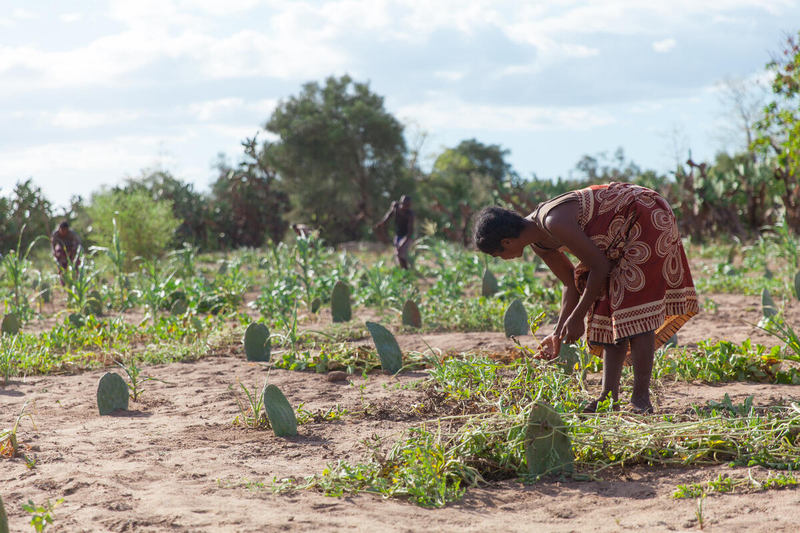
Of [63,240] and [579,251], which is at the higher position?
[63,240]

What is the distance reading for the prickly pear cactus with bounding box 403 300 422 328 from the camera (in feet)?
20.3

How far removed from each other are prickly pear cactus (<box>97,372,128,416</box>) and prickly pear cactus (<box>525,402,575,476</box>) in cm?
230

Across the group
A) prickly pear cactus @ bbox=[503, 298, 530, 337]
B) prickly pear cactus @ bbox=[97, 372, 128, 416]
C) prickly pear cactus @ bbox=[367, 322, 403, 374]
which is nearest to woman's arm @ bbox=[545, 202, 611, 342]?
prickly pear cactus @ bbox=[367, 322, 403, 374]

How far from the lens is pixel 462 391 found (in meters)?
3.35

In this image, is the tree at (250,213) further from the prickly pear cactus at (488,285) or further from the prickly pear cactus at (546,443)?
the prickly pear cactus at (546,443)

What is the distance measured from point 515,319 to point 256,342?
6.19 ft

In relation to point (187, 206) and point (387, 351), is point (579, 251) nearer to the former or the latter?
point (387, 351)

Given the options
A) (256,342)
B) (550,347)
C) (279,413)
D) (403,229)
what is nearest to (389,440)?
(279,413)

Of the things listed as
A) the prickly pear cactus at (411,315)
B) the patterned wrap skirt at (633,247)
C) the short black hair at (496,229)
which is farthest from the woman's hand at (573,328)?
the prickly pear cactus at (411,315)

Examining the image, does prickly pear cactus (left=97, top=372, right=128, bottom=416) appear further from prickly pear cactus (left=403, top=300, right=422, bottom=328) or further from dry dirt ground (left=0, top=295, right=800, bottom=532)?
prickly pear cactus (left=403, top=300, right=422, bottom=328)

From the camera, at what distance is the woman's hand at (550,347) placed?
10.6 feet

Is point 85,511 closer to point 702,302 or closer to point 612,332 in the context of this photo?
point 612,332

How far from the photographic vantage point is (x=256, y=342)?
5.02 meters

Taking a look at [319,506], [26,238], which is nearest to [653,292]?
[319,506]
